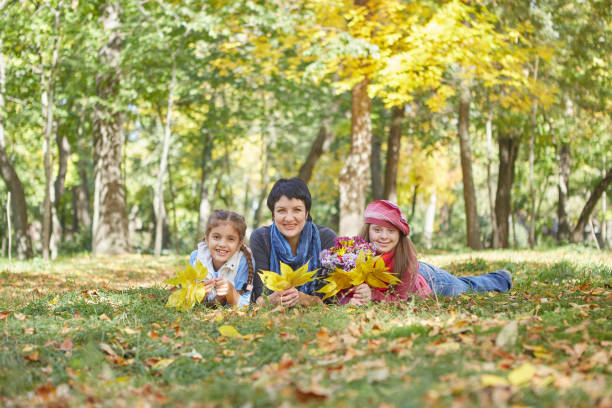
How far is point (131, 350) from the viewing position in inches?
150

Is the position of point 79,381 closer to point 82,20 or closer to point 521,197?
point 82,20

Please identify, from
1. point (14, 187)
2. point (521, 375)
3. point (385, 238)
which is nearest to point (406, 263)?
point (385, 238)

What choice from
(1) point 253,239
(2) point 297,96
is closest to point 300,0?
(2) point 297,96

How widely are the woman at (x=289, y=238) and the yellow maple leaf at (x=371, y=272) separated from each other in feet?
1.83

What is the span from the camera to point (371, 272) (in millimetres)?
5156

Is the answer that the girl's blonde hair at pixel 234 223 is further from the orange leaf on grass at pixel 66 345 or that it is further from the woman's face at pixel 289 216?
the orange leaf on grass at pixel 66 345

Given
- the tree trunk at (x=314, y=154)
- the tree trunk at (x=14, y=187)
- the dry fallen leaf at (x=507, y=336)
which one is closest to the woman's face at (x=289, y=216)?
the dry fallen leaf at (x=507, y=336)

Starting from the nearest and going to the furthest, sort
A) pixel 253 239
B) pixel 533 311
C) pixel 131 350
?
1. pixel 131 350
2. pixel 533 311
3. pixel 253 239

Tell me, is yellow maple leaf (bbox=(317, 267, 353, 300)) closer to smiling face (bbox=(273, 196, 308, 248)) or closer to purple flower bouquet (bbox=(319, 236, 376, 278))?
purple flower bouquet (bbox=(319, 236, 376, 278))

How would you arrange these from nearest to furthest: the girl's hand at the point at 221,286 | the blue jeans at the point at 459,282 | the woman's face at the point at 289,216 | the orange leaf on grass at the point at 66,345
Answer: the orange leaf on grass at the point at 66,345, the girl's hand at the point at 221,286, the woman's face at the point at 289,216, the blue jeans at the point at 459,282

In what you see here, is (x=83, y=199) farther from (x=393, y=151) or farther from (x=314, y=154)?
(x=393, y=151)

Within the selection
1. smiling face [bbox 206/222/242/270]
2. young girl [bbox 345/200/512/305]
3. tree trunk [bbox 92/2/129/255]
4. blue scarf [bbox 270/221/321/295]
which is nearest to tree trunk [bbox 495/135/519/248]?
tree trunk [bbox 92/2/129/255]

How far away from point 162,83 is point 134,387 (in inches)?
580

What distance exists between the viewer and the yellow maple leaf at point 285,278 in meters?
4.93
